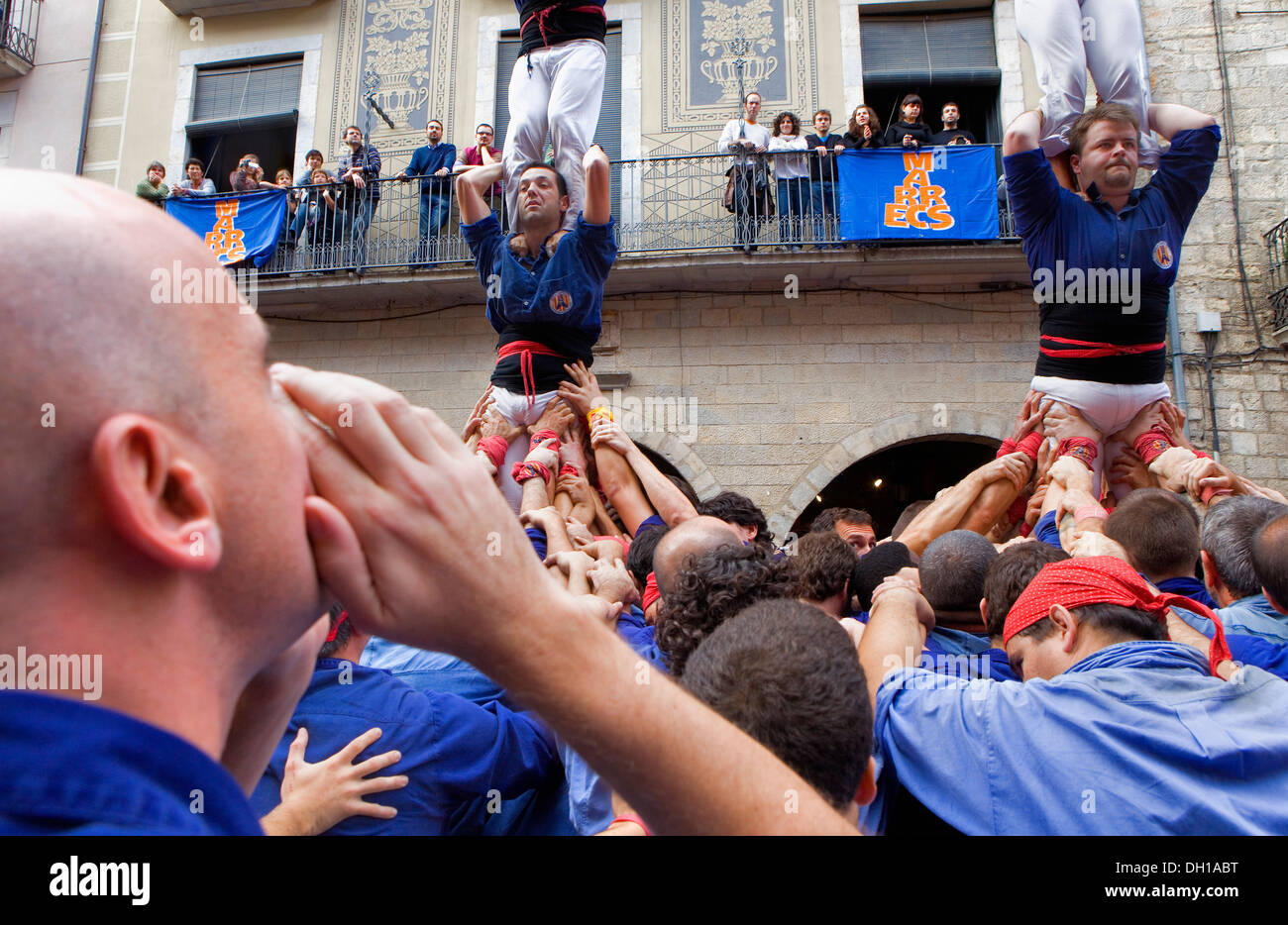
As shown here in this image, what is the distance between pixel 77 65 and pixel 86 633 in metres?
15.5

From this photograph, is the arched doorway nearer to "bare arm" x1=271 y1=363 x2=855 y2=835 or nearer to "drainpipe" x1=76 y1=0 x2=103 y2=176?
"drainpipe" x1=76 y1=0 x2=103 y2=176

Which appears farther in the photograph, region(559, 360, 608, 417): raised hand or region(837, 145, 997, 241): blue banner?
region(837, 145, 997, 241): blue banner

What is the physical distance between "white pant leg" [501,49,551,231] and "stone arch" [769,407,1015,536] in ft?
20.2

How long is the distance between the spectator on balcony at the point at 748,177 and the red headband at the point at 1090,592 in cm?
844

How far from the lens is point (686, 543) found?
2689 millimetres

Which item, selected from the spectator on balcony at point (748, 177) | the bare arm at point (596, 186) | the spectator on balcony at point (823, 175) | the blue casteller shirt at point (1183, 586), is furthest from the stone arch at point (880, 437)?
the blue casteller shirt at point (1183, 586)

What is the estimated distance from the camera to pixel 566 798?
7.69 feet

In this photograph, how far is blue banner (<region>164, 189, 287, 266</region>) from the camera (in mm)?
10914

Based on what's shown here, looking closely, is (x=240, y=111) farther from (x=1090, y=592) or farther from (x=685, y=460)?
(x=1090, y=592)

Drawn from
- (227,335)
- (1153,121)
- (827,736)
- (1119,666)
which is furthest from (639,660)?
(1153,121)

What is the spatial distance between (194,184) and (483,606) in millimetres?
13120

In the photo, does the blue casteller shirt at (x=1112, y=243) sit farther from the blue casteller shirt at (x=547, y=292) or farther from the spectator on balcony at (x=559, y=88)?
the spectator on balcony at (x=559, y=88)

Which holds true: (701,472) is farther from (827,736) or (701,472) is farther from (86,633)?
(86,633)

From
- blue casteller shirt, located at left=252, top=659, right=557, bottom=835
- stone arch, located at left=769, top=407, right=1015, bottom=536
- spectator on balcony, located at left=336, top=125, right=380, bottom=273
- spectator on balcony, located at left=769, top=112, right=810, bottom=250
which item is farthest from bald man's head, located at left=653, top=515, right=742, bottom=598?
spectator on balcony, located at left=336, top=125, right=380, bottom=273
